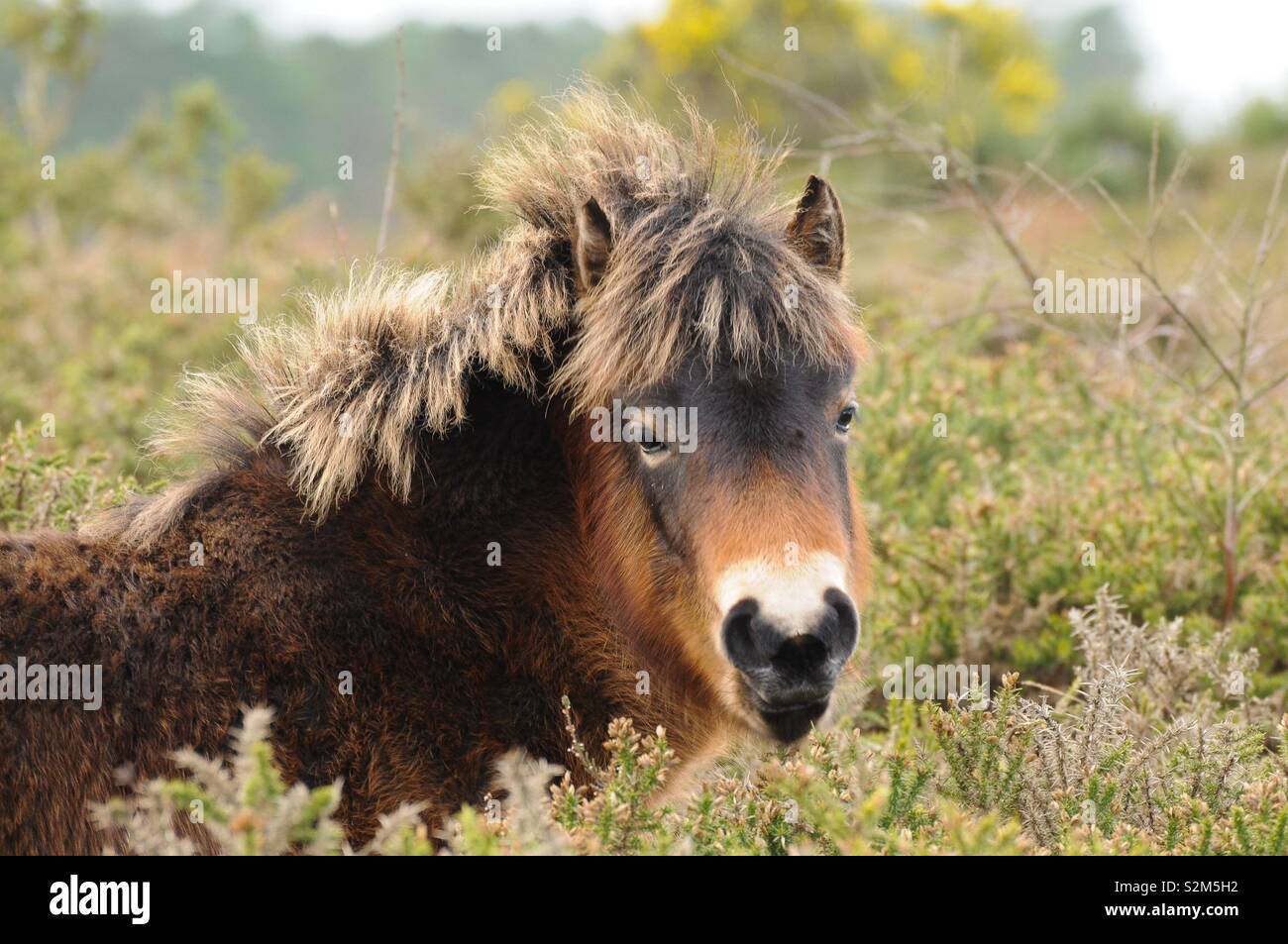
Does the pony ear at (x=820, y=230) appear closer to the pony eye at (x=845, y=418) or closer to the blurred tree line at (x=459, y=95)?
the blurred tree line at (x=459, y=95)

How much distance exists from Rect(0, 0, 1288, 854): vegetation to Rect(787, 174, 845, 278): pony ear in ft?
1.17

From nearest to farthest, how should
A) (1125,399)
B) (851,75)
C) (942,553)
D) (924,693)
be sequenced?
(924,693) < (942,553) < (1125,399) < (851,75)

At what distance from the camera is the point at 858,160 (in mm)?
32281

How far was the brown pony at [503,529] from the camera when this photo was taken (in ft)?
11.2

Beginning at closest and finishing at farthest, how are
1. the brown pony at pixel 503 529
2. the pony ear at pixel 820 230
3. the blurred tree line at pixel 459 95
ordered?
1. the brown pony at pixel 503 529
2. the pony ear at pixel 820 230
3. the blurred tree line at pixel 459 95

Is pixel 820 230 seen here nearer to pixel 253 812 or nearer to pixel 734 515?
pixel 734 515

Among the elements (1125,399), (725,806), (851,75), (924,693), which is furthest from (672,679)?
(851,75)

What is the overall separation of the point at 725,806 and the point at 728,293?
5.44 feet

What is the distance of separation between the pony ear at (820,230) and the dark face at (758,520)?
51 cm

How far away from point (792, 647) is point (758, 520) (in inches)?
16.0

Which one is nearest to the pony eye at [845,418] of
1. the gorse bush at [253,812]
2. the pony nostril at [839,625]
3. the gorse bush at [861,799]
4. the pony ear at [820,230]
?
the pony ear at [820,230]

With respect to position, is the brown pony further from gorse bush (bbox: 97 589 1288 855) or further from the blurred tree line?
the blurred tree line

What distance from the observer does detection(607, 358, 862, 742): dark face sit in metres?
3.28
